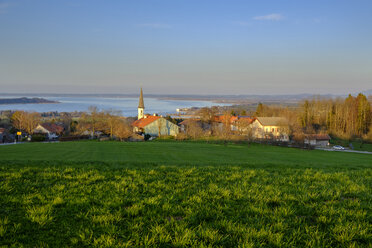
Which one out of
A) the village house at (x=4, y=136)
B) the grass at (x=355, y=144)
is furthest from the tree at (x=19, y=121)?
the grass at (x=355, y=144)

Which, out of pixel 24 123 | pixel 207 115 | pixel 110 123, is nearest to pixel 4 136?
pixel 24 123

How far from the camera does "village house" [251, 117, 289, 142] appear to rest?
160 feet

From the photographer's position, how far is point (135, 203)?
4.63m

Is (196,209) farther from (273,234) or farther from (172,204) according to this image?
(273,234)

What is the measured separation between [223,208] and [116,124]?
161 feet

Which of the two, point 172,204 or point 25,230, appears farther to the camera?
point 172,204

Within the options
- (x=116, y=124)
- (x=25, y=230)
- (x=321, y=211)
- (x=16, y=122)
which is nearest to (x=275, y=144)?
(x=116, y=124)

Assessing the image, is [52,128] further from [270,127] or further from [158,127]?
[270,127]

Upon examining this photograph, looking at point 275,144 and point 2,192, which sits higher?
point 2,192

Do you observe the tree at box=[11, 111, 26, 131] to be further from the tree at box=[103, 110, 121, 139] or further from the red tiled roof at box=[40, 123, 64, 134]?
the tree at box=[103, 110, 121, 139]

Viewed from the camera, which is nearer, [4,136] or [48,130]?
[4,136]

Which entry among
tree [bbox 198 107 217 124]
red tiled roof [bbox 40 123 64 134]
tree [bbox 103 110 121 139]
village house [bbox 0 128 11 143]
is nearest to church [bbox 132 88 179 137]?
→ tree [bbox 103 110 121 139]

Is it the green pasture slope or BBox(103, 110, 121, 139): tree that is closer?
the green pasture slope

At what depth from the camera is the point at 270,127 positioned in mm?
62781
